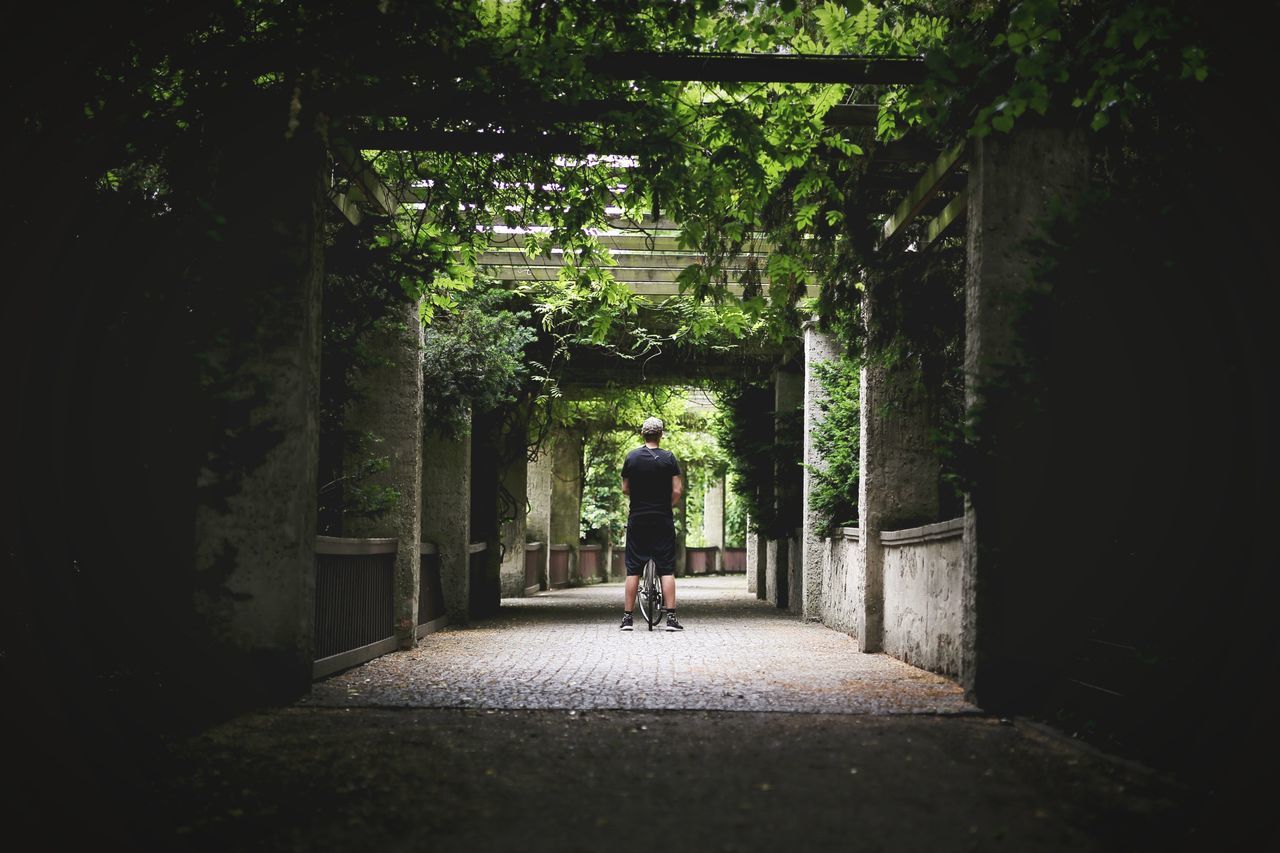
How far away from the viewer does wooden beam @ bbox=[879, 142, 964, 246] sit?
23.4ft

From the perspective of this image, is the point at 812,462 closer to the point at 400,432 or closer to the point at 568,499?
the point at 400,432

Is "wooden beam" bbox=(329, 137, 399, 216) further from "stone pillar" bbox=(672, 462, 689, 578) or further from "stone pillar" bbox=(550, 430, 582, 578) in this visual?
"stone pillar" bbox=(672, 462, 689, 578)

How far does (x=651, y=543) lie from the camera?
11398 mm

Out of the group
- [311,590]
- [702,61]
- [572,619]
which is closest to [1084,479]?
[702,61]

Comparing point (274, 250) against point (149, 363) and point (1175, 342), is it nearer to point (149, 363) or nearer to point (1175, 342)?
point (149, 363)

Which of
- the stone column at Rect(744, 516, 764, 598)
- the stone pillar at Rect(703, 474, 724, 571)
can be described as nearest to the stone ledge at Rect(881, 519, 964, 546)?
the stone column at Rect(744, 516, 764, 598)

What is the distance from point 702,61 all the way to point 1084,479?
308 cm

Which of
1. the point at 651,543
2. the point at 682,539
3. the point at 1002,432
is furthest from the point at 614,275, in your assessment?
the point at 682,539

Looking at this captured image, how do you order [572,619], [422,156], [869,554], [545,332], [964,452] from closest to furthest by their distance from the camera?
[964,452] < [422,156] < [869,554] < [572,619] < [545,332]

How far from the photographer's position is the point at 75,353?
4812 mm

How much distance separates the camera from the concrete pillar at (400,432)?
32.3ft

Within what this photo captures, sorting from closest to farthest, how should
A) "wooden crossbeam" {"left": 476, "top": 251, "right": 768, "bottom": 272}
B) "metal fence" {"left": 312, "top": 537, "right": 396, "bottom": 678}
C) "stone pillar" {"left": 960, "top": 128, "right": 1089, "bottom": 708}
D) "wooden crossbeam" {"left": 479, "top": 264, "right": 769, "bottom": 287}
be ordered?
"stone pillar" {"left": 960, "top": 128, "right": 1089, "bottom": 708} → "metal fence" {"left": 312, "top": 537, "right": 396, "bottom": 678} → "wooden crossbeam" {"left": 476, "top": 251, "right": 768, "bottom": 272} → "wooden crossbeam" {"left": 479, "top": 264, "right": 769, "bottom": 287}

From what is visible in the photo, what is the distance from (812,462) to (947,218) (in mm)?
5300

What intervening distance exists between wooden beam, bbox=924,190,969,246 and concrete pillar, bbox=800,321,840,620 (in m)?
3.86
